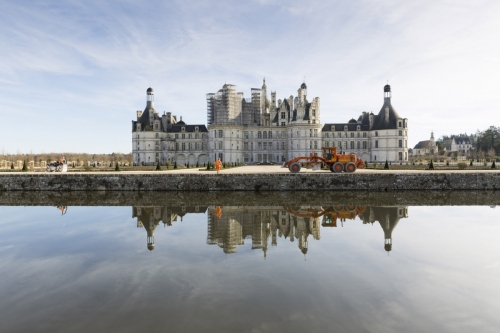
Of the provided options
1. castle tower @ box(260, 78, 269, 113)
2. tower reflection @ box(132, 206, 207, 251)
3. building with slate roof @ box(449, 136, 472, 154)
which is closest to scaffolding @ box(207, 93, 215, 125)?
castle tower @ box(260, 78, 269, 113)

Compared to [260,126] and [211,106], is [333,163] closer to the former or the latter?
[260,126]

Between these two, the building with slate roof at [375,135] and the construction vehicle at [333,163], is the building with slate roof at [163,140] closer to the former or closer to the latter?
the building with slate roof at [375,135]

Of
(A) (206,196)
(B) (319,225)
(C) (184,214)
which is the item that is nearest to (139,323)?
(B) (319,225)

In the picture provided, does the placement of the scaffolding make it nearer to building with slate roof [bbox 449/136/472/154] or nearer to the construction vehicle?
the construction vehicle

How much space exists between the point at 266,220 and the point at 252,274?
21.7 ft

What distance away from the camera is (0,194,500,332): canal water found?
5973 millimetres

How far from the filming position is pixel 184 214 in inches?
655

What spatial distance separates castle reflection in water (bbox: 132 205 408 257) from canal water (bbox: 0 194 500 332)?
9 centimetres

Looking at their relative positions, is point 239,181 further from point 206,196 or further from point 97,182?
point 97,182

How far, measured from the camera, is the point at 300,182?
26.0m

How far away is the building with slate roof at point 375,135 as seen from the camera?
54.5 m

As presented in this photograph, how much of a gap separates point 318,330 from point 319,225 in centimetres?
825

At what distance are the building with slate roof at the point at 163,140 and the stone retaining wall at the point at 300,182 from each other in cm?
3195

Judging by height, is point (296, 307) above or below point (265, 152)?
below
